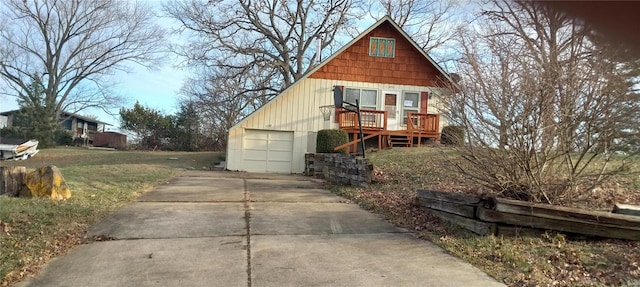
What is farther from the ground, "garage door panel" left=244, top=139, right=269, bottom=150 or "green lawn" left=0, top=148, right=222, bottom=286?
"garage door panel" left=244, top=139, right=269, bottom=150

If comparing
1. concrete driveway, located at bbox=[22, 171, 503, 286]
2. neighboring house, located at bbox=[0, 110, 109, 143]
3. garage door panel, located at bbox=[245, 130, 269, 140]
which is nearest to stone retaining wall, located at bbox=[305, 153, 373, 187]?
garage door panel, located at bbox=[245, 130, 269, 140]

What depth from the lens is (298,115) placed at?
17.9 m

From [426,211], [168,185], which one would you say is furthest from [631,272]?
[168,185]

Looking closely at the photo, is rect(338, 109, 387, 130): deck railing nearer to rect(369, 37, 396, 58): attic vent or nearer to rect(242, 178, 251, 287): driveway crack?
rect(369, 37, 396, 58): attic vent

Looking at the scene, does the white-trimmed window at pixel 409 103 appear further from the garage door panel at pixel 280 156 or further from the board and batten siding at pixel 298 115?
the garage door panel at pixel 280 156

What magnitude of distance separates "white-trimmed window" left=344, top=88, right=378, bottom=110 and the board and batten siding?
0.17m

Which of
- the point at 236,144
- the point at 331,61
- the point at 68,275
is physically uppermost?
the point at 331,61

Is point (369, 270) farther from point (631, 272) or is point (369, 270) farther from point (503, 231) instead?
point (631, 272)

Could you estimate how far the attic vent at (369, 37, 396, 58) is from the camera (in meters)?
17.9

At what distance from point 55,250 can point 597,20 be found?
19.3 ft

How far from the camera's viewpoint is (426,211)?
23.9 feet

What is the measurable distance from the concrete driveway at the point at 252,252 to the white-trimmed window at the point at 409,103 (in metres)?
10.4

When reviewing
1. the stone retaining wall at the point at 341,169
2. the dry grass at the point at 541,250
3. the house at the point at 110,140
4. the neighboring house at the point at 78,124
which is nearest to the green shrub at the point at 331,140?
the stone retaining wall at the point at 341,169

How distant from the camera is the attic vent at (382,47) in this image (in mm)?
17875
